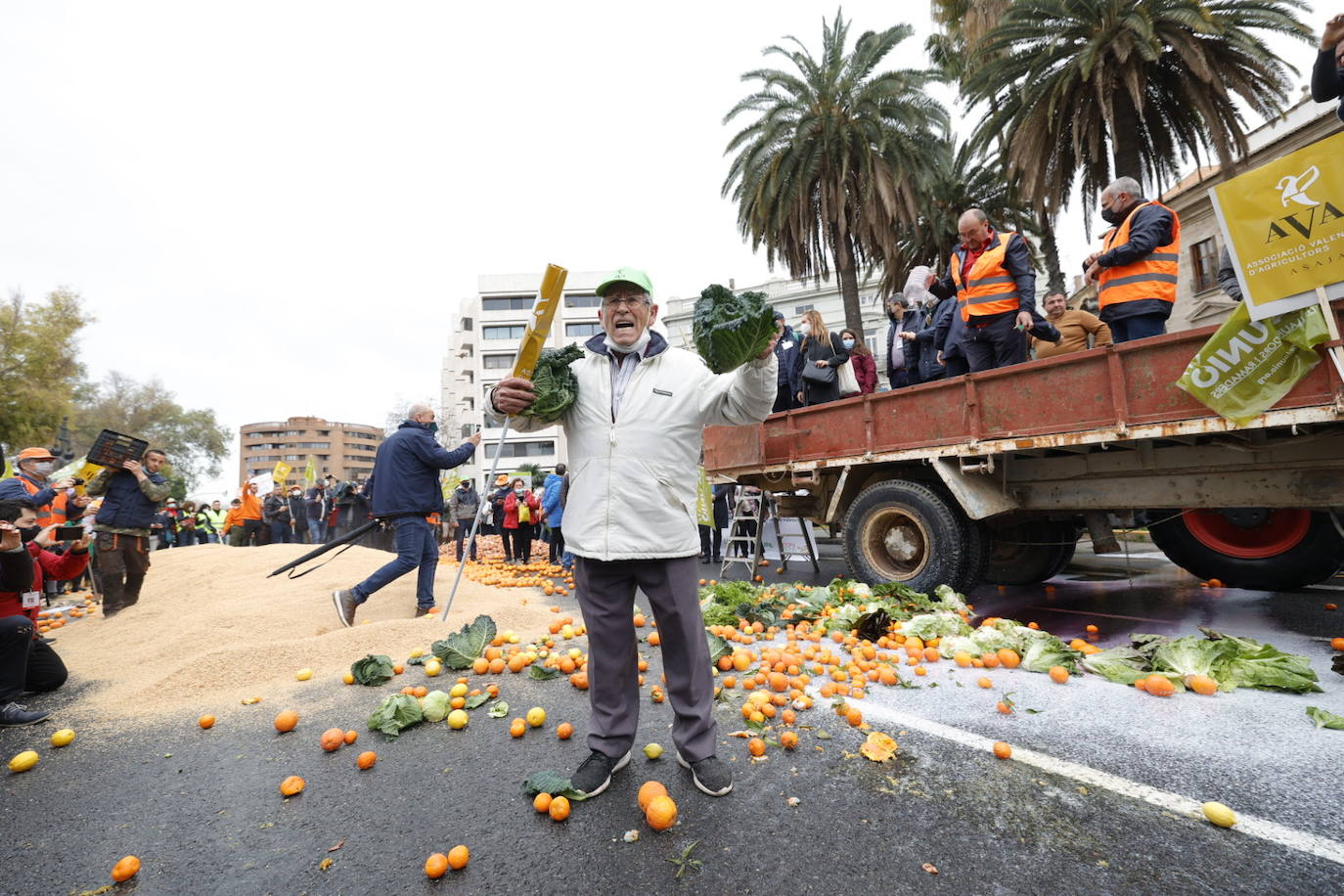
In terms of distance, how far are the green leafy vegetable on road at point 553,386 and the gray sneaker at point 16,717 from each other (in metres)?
3.92

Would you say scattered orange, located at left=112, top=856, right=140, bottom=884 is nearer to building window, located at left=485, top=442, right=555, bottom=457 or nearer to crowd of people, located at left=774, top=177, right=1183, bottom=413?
crowd of people, located at left=774, top=177, right=1183, bottom=413

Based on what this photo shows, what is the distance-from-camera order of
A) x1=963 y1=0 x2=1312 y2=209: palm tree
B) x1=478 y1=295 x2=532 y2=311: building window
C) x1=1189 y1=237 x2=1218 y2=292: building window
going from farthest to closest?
x1=478 y1=295 x2=532 y2=311: building window < x1=1189 y1=237 x2=1218 y2=292: building window < x1=963 y1=0 x2=1312 y2=209: palm tree

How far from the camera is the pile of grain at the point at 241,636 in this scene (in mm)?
4160

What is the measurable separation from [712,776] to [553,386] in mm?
1846

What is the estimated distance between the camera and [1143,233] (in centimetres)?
522

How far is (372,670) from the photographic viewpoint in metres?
4.20

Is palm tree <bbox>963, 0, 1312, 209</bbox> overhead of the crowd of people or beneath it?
overhead

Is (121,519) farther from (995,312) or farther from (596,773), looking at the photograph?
(995,312)

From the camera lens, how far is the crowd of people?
17.3 feet

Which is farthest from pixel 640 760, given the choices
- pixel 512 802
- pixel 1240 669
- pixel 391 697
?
pixel 1240 669

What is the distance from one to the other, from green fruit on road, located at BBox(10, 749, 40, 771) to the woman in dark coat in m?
7.43

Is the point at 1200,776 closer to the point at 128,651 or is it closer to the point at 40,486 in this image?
the point at 128,651

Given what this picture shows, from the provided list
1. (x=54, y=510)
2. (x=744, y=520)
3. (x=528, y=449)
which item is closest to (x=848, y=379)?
(x=744, y=520)

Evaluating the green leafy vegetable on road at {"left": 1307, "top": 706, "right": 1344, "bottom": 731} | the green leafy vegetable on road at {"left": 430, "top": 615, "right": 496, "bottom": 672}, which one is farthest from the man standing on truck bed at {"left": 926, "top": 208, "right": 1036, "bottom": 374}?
the green leafy vegetable on road at {"left": 430, "top": 615, "right": 496, "bottom": 672}
